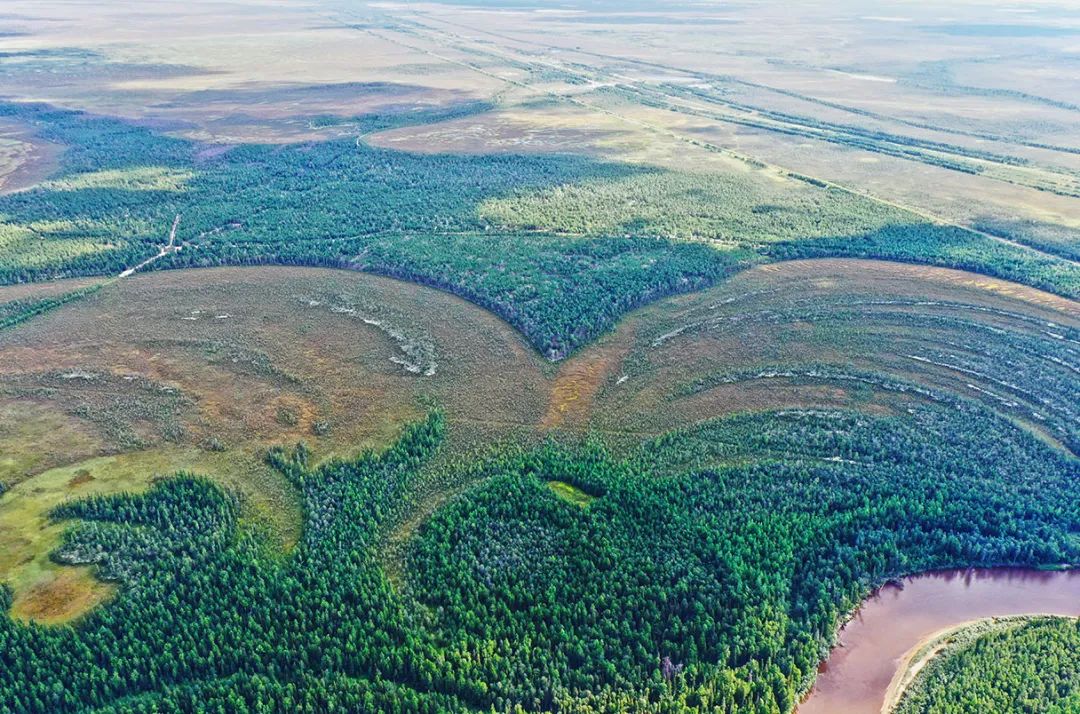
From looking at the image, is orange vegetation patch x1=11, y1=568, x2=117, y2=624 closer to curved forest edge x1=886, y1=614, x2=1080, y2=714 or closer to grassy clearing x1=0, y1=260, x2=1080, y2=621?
grassy clearing x1=0, y1=260, x2=1080, y2=621

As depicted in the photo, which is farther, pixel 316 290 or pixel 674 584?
pixel 316 290

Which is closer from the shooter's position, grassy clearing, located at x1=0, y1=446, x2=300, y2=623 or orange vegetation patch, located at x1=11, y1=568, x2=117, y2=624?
orange vegetation patch, located at x1=11, y1=568, x2=117, y2=624

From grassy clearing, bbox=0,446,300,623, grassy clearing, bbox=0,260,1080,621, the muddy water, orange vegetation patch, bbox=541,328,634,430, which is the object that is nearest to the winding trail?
grassy clearing, bbox=0,260,1080,621

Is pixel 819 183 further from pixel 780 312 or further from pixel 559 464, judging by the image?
pixel 559 464

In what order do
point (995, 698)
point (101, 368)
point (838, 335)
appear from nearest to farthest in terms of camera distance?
point (995, 698) → point (101, 368) → point (838, 335)

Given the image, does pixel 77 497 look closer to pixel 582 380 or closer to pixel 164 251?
pixel 582 380

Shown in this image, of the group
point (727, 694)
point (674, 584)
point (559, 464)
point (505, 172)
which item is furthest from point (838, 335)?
point (505, 172)
